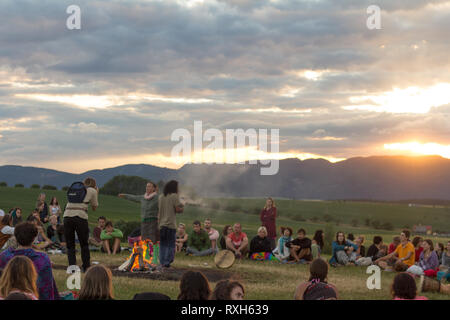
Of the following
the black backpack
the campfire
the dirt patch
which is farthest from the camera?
the campfire

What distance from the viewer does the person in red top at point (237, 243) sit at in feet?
63.2

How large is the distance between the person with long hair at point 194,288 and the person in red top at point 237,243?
1335 centimetres

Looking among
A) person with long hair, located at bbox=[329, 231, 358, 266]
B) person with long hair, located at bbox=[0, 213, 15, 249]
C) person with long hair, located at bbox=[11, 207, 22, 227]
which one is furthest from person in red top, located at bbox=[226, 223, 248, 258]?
person with long hair, located at bbox=[11, 207, 22, 227]

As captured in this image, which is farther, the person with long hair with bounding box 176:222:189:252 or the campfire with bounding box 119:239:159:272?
the person with long hair with bounding box 176:222:189:252

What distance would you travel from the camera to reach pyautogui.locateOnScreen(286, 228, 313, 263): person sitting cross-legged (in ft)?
61.4

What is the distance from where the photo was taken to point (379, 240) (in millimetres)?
19875

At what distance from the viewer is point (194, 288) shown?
19.1 feet

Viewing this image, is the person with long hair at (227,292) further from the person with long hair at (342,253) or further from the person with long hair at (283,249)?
the person with long hair at (283,249)

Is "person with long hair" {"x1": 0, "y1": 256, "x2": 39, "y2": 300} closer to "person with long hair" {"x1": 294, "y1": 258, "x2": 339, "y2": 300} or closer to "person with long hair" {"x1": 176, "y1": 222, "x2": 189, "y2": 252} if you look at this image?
"person with long hair" {"x1": 294, "y1": 258, "x2": 339, "y2": 300}

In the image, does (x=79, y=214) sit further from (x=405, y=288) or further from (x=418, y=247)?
(x=418, y=247)

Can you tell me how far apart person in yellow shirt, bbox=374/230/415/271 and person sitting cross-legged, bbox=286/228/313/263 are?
2.37 m

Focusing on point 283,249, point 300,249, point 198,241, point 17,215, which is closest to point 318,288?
point 300,249
